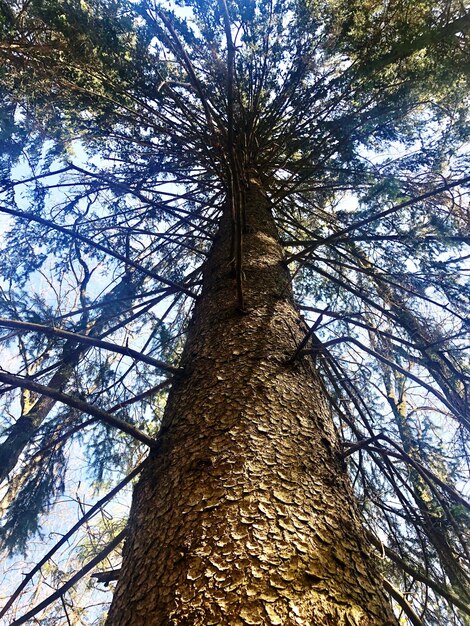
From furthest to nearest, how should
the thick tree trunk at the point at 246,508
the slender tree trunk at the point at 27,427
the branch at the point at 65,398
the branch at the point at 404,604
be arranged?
1. the slender tree trunk at the point at 27,427
2. the branch at the point at 404,604
3. the branch at the point at 65,398
4. the thick tree trunk at the point at 246,508

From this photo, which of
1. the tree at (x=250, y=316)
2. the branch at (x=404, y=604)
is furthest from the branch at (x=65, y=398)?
the branch at (x=404, y=604)

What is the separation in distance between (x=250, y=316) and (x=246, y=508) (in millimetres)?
899

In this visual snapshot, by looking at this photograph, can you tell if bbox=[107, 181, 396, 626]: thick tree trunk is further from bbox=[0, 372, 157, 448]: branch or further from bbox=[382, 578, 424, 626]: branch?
bbox=[382, 578, 424, 626]: branch

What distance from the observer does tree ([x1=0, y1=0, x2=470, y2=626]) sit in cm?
93

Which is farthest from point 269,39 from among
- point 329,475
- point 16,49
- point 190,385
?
point 329,475

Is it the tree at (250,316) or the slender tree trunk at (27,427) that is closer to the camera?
the tree at (250,316)

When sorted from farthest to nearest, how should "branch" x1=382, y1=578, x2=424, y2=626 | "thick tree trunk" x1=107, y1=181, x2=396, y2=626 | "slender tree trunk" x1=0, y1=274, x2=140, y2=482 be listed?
"slender tree trunk" x1=0, y1=274, x2=140, y2=482 < "branch" x1=382, y1=578, x2=424, y2=626 < "thick tree trunk" x1=107, y1=181, x2=396, y2=626

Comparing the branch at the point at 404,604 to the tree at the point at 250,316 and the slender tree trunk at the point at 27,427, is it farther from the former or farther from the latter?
the slender tree trunk at the point at 27,427

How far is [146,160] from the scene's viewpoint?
4.91 m

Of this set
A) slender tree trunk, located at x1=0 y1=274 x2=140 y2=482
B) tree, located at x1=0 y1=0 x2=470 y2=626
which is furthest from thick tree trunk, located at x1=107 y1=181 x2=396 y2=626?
slender tree trunk, located at x1=0 y1=274 x2=140 y2=482

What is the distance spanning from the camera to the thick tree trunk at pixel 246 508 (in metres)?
0.76

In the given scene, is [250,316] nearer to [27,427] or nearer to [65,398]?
[65,398]

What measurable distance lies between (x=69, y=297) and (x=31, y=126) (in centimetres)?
222

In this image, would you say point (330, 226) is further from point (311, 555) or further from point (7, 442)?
point (311, 555)
